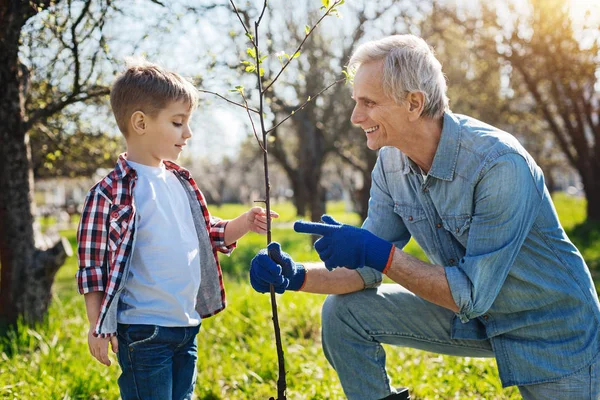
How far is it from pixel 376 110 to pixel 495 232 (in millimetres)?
642

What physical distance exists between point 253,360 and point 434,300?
1.69m

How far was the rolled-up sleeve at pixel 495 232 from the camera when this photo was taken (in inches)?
78.4

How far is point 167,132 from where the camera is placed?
2141 mm

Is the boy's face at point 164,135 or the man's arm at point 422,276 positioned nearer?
the man's arm at point 422,276

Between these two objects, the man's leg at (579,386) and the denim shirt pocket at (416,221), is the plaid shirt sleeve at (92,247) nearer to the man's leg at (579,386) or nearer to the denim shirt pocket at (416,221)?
the denim shirt pocket at (416,221)

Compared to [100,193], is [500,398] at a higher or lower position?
lower

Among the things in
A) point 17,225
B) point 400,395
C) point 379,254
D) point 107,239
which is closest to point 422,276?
point 379,254

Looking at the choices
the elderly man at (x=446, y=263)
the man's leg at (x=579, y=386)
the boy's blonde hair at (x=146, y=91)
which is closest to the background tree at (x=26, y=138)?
the boy's blonde hair at (x=146, y=91)

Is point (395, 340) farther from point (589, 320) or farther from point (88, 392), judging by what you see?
point (88, 392)

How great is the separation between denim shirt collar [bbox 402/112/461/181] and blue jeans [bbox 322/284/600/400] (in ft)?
1.84

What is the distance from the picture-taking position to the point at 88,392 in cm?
307

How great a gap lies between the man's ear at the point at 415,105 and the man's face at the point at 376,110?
23 mm

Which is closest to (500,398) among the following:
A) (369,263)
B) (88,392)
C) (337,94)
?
(369,263)

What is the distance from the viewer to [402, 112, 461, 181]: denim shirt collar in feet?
7.36
